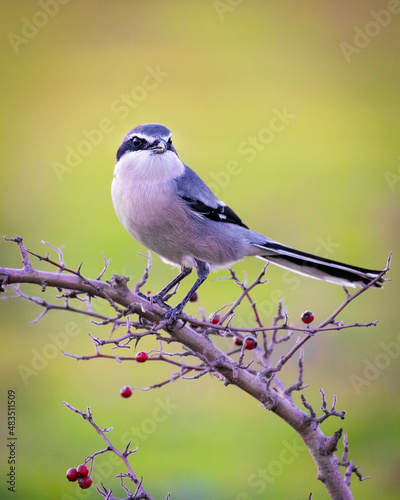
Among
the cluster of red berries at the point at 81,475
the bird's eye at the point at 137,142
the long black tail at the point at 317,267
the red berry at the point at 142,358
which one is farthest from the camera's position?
the bird's eye at the point at 137,142

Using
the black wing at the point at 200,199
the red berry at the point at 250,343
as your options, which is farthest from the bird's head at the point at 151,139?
the red berry at the point at 250,343

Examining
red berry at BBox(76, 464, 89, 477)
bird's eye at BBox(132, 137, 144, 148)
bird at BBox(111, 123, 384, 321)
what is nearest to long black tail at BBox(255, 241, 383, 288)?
bird at BBox(111, 123, 384, 321)

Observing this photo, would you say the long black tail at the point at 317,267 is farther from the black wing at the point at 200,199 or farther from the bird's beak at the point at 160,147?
the bird's beak at the point at 160,147

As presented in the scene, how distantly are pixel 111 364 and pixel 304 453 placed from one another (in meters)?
0.79

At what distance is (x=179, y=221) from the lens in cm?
136

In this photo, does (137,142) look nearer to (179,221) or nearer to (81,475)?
(179,221)

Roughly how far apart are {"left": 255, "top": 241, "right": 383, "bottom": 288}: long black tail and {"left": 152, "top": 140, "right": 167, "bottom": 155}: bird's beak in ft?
1.09

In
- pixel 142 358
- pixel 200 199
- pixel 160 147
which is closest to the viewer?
pixel 142 358

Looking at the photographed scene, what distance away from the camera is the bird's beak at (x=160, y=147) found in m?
1.32

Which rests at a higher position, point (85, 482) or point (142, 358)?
point (142, 358)

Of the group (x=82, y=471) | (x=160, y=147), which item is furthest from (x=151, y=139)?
(x=82, y=471)

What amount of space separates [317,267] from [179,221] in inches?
13.2

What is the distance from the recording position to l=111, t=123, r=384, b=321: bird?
131 centimetres

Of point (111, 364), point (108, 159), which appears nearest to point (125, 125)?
point (108, 159)
